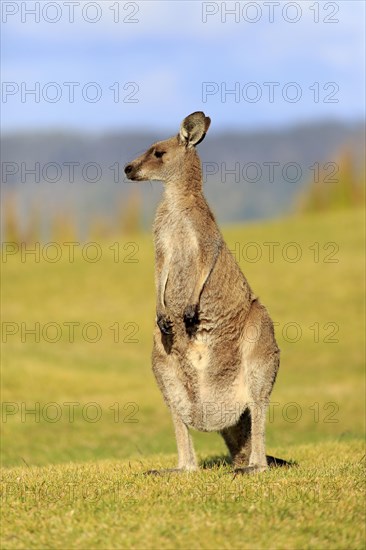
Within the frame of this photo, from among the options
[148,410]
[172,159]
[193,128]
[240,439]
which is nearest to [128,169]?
[172,159]

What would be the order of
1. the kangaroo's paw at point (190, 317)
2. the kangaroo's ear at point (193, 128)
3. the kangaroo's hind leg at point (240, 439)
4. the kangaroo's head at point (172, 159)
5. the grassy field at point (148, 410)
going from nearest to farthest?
the grassy field at point (148, 410) < the kangaroo's paw at point (190, 317) < the kangaroo's ear at point (193, 128) < the kangaroo's head at point (172, 159) < the kangaroo's hind leg at point (240, 439)

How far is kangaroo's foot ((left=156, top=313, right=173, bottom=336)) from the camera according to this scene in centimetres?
994

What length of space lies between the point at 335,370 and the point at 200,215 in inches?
949

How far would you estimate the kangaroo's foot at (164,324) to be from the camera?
9938mm

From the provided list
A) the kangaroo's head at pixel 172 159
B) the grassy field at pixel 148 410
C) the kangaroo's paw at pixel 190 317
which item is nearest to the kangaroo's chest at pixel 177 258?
the kangaroo's paw at pixel 190 317

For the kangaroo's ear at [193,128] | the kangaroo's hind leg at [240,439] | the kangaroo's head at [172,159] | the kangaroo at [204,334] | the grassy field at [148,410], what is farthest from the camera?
the kangaroo's hind leg at [240,439]

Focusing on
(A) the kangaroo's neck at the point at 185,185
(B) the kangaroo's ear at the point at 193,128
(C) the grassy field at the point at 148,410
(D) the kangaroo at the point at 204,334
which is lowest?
(C) the grassy field at the point at 148,410

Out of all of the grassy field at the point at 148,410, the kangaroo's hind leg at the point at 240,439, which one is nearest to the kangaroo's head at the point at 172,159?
the kangaroo's hind leg at the point at 240,439

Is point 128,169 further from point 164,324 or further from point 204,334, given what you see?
point 204,334

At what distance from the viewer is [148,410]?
2581cm

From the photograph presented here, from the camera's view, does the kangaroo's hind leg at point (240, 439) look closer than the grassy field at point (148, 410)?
No

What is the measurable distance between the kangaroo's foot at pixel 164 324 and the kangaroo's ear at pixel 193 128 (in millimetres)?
1968

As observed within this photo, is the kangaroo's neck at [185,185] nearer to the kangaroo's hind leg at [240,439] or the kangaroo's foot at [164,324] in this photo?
the kangaroo's foot at [164,324]

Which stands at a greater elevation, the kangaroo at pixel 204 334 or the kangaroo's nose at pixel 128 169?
the kangaroo's nose at pixel 128 169
